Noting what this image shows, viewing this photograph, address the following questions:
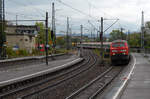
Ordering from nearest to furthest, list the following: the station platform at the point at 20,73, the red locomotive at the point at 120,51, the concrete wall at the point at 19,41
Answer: the station platform at the point at 20,73 < the red locomotive at the point at 120,51 < the concrete wall at the point at 19,41

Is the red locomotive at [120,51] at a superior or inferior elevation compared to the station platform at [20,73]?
superior

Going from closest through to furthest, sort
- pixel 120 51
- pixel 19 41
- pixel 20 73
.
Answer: pixel 20 73
pixel 120 51
pixel 19 41

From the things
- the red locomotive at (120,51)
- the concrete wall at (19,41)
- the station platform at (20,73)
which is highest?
the concrete wall at (19,41)

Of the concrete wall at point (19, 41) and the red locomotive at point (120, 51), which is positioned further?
the concrete wall at point (19, 41)

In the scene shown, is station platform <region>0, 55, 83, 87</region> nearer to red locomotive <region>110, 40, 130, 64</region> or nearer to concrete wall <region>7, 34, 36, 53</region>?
red locomotive <region>110, 40, 130, 64</region>

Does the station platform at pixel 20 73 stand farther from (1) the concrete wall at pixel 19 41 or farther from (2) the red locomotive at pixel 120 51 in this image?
(1) the concrete wall at pixel 19 41

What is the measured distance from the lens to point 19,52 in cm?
5384

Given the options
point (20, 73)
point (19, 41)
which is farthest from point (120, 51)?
point (19, 41)

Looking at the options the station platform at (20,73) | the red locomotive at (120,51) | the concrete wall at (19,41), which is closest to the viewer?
the station platform at (20,73)

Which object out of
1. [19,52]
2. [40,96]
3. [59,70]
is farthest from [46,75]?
[19,52]

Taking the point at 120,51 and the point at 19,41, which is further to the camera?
the point at 19,41

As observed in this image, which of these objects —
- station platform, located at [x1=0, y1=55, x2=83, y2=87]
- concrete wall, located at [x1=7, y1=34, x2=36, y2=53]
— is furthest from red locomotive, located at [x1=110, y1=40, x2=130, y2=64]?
concrete wall, located at [x1=7, y1=34, x2=36, y2=53]

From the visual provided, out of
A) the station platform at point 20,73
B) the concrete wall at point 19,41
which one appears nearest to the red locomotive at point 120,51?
the station platform at point 20,73

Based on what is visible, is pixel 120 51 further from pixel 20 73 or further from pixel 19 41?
pixel 19 41
